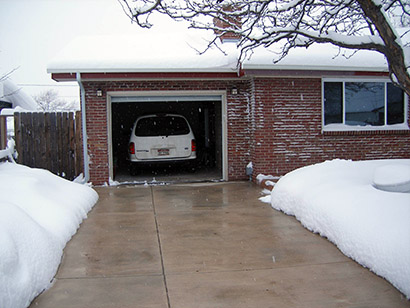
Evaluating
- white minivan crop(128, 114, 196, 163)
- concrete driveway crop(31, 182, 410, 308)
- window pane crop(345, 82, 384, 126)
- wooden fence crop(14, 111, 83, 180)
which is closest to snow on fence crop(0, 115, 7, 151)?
wooden fence crop(14, 111, 83, 180)

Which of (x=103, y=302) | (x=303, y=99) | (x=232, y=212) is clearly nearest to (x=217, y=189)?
(x=232, y=212)

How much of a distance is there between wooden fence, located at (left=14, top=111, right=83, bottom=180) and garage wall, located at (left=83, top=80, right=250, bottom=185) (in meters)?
0.71

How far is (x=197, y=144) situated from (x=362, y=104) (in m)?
7.69

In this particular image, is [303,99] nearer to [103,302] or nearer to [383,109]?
[383,109]

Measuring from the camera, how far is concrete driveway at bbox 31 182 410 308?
3.47 meters

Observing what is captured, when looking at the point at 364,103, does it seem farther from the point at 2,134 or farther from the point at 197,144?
the point at 2,134

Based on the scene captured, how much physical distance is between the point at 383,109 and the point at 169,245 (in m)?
7.69

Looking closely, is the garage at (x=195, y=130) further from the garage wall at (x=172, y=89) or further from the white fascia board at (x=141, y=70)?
the white fascia board at (x=141, y=70)

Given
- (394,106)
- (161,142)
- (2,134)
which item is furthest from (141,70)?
(394,106)

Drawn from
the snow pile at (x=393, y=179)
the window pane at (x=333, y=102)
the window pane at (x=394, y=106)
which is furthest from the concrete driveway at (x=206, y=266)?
the window pane at (x=394, y=106)

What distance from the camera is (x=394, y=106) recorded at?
407 inches

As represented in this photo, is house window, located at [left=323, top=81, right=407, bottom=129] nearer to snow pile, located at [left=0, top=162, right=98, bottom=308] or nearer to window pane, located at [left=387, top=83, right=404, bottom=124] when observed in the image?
window pane, located at [left=387, top=83, right=404, bottom=124]

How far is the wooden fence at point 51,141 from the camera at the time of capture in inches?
390

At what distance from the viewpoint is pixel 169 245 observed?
16.5 ft
